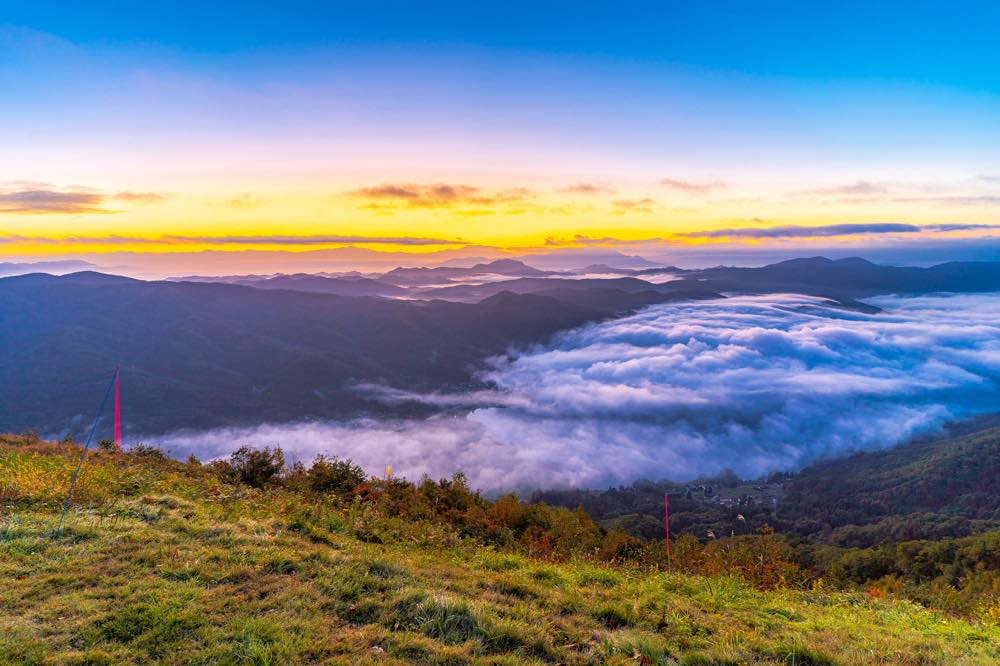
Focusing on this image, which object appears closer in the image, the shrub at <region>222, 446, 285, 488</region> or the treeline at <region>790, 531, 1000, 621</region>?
the treeline at <region>790, 531, 1000, 621</region>

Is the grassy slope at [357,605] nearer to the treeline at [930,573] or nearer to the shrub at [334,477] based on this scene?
the treeline at [930,573]

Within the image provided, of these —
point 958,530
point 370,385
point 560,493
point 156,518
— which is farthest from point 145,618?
point 370,385

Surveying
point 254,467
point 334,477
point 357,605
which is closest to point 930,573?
point 334,477

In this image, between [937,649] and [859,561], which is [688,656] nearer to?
[937,649]


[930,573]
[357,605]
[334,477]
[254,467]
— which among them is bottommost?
[930,573]

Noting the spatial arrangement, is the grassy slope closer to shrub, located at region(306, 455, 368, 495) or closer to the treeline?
the treeline

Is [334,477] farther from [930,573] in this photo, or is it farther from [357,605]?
[930,573]

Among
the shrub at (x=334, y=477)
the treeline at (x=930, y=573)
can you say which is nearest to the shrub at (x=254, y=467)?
the shrub at (x=334, y=477)

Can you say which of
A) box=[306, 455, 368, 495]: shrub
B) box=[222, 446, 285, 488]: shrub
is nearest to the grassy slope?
box=[306, 455, 368, 495]: shrub

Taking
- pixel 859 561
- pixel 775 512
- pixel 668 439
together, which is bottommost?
pixel 668 439
